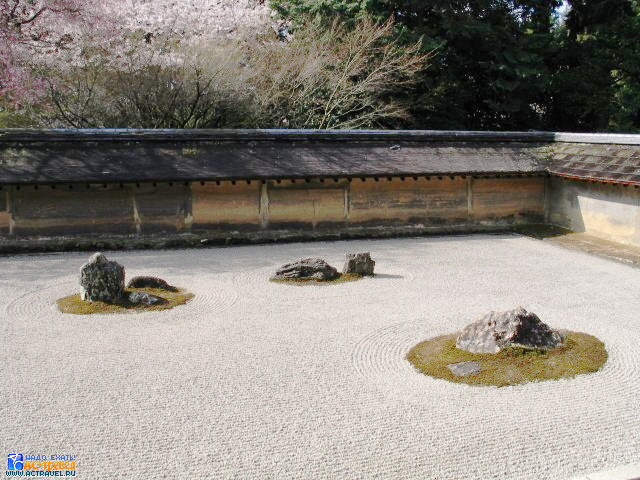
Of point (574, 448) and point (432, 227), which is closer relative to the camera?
point (574, 448)

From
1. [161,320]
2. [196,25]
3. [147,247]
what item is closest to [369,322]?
[161,320]

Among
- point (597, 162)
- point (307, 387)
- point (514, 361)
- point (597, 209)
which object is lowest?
point (307, 387)

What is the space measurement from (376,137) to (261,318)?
8.54 m

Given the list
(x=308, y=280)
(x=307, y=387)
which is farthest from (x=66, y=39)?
(x=307, y=387)

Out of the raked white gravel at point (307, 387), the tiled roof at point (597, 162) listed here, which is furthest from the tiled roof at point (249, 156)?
the raked white gravel at point (307, 387)

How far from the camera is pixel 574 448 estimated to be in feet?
17.9

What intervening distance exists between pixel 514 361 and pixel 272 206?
897 cm

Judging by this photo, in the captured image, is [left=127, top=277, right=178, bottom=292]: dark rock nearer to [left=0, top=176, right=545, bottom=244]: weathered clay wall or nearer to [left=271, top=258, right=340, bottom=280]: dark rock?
[left=271, top=258, right=340, bottom=280]: dark rock

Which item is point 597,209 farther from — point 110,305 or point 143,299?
point 110,305

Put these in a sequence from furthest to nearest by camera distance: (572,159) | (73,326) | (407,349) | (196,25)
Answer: (196,25), (572,159), (73,326), (407,349)

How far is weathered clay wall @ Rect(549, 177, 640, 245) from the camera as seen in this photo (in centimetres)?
1364

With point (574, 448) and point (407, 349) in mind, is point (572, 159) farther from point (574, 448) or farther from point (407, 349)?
point (574, 448)

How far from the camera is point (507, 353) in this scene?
7426 mm

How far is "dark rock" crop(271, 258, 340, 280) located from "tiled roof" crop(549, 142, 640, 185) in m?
6.84
